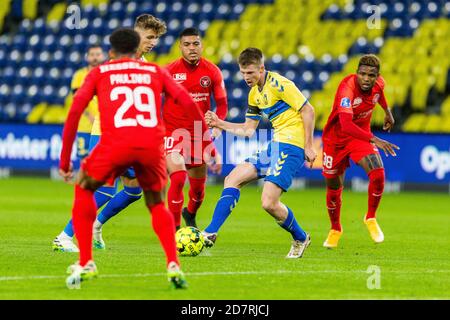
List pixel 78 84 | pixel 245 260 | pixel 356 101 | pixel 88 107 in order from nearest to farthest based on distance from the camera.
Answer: pixel 245 260, pixel 356 101, pixel 78 84, pixel 88 107

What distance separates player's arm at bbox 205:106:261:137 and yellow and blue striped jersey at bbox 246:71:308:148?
0.30 meters

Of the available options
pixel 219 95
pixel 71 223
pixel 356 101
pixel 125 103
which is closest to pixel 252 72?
pixel 219 95

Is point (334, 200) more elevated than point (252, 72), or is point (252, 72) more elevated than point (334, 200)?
point (252, 72)

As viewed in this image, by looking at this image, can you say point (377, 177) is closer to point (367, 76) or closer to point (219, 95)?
point (367, 76)

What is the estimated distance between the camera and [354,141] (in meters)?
12.3

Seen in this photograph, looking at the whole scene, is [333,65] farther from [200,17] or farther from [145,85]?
[145,85]

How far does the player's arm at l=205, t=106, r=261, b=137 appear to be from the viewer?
1054cm

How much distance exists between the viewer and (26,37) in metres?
29.8

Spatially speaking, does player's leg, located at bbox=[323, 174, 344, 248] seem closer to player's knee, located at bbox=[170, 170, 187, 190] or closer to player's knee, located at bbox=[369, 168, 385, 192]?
player's knee, located at bbox=[369, 168, 385, 192]

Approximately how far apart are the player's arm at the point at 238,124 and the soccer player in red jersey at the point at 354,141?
3.87 feet

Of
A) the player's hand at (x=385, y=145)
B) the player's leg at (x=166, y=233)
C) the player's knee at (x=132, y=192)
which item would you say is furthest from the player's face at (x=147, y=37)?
the player's leg at (x=166, y=233)

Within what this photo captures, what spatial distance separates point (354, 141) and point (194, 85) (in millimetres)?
1954

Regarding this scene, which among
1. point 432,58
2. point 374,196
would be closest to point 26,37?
point 432,58

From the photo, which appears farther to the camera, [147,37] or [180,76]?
[180,76]
